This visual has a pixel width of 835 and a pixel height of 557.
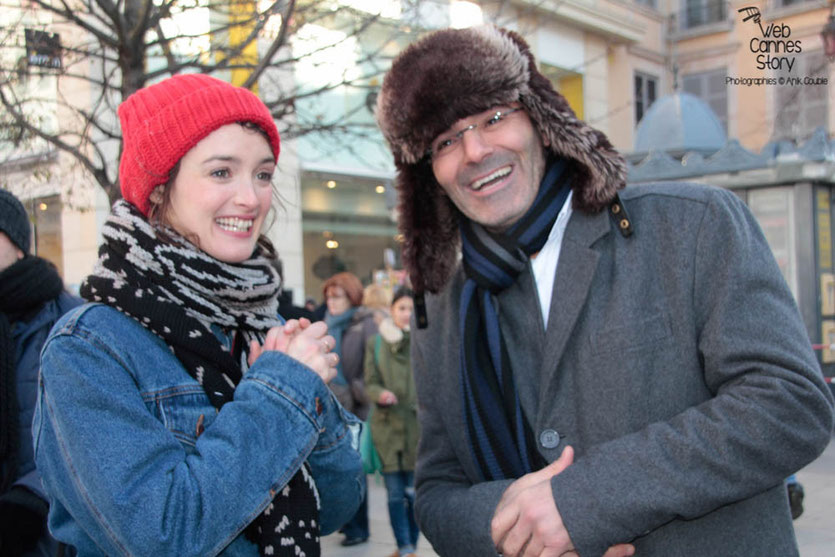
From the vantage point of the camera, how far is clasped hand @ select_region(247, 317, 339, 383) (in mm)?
A: 1792

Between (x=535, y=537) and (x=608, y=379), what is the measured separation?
1.32 feet

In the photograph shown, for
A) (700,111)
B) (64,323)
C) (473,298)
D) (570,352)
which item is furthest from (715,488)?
(700,111)

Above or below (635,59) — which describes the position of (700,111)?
below

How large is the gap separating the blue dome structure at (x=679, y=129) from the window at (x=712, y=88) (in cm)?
849

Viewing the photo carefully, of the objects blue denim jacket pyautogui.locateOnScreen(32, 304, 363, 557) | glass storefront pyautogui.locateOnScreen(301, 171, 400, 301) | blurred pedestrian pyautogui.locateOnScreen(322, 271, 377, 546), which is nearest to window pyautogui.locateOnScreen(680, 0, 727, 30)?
glass storefront pyautogui.locateOnScreen(301, 171, 400, 301)

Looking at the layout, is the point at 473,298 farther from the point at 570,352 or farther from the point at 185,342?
the point at 185,342

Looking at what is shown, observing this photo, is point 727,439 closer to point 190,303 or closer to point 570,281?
point 570,281

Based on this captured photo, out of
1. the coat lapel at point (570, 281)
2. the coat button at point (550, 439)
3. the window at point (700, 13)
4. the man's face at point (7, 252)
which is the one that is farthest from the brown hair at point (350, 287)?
the window at point (700, 13)

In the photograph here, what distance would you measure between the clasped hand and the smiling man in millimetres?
399

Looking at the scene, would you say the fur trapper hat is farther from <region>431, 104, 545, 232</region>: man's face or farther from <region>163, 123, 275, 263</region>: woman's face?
<region>163, 123, 275, 263</region>: woman's face

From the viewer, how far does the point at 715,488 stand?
5.04 ft

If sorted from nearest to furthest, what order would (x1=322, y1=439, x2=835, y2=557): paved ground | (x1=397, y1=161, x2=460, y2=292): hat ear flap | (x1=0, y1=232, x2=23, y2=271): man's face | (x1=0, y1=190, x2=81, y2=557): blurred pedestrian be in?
(x1=397, y1=161, x2=460, y2=292): hat ear flap, (x1=0, y1=190, x2=81, y2=557): blurred pedestrian, (x1=0, y1=232, x2=23, y2=271): man's face, (x1=322, y1=439, x2=835, y2=557): paved ground

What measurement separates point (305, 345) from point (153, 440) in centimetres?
42

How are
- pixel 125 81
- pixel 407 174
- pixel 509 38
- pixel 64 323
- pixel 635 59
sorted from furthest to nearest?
pixel 635 59, pixel 125 81, pixel 407 174, pixel 509 38, pixel 64 323
